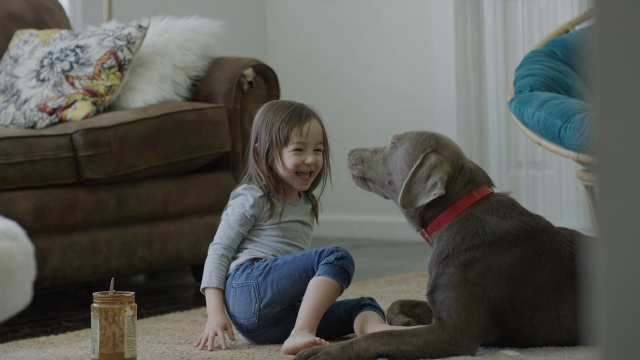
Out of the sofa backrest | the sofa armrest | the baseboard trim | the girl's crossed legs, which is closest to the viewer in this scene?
the girl's crossed legs

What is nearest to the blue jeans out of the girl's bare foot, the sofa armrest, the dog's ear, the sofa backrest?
the girl's bare foot

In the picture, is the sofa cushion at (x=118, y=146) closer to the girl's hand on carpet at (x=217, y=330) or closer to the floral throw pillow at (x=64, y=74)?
the floral throw pillow at (x=64, y=74)

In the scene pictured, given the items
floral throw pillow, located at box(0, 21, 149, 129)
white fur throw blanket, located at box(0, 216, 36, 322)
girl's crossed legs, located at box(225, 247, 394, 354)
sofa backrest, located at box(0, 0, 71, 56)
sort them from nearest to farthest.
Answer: white fur throw blanket, located at box(0, 216, 36, 322) → girl's crossed legs, located at box(225, 247, 394, 354) → floral throw pillow, located at box(0, 21, 149, 129) → sofa backrest, located at box(0, 0, 71, 56)

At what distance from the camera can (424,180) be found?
1.73 metres

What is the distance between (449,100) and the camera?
4.33 m

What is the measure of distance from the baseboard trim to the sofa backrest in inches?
74.6

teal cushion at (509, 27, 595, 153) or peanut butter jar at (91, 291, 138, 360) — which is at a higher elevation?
teal cushion at (509, 27, 595, 153)

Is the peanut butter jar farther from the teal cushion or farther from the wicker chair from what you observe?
the teal cushion

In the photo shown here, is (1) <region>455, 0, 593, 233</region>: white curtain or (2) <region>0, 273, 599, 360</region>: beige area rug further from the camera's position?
(1) <region>455, 0, 593, 233</region>: white curtain

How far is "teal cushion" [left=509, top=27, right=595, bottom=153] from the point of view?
2.50 metres

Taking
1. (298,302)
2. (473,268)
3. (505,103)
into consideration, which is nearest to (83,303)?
(298,302)

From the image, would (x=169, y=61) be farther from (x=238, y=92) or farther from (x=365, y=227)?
(x=365, y=227)

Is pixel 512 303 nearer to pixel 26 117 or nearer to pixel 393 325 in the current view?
pixel 393 325

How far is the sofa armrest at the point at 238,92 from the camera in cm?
308
